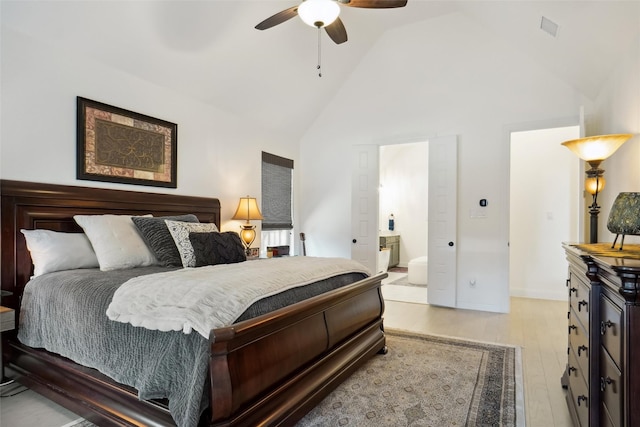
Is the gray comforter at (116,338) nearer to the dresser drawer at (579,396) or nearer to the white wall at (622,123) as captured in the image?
the dresser drawer at (579,396)

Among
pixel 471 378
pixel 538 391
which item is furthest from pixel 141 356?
pixel 538 391

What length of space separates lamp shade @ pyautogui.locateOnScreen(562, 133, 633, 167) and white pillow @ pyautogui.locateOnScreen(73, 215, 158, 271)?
3235mm

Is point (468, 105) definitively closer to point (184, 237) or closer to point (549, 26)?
point (549, 26)

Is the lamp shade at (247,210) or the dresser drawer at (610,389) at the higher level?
the lamp shade at (247,210)

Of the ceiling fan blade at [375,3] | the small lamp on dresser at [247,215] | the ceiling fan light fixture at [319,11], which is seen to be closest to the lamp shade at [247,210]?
the small lamp on dresser at [247,215]

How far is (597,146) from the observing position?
7.70ft

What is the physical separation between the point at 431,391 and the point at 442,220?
280cm

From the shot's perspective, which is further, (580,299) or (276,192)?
(276,192)

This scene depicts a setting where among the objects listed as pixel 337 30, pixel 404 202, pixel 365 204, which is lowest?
pixel 365 204

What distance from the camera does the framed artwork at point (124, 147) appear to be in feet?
9.93

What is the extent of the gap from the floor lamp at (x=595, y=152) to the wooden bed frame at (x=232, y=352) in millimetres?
1596

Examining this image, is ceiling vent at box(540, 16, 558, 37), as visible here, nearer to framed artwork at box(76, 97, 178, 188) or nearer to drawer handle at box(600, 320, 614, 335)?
drawer handle at box(600, 320, 614, 335)

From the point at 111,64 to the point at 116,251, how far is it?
1.75 meters

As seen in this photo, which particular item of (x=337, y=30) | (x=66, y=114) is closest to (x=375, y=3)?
(x=337, y=30)
